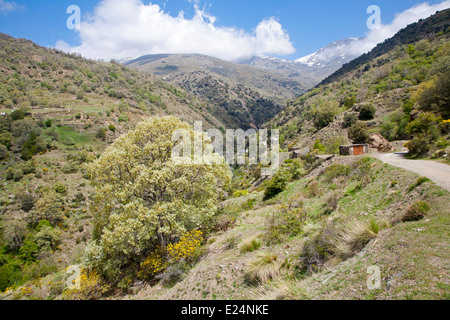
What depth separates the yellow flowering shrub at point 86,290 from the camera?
930 centimetres

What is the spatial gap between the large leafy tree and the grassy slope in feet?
7.04

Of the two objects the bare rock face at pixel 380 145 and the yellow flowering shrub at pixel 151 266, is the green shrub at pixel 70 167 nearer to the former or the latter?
the yellow flowering shrub at pixel 151 266

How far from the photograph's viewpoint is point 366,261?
14.8 ft

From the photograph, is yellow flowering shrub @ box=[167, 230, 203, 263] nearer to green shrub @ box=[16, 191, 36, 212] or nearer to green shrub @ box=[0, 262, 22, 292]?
green shrub @ box=[0, 262, 22, 292]

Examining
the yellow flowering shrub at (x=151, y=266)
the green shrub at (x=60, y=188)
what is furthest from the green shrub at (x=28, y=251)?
the yellow flowering shrub at (x=151, y=266)

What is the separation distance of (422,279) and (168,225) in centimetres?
889

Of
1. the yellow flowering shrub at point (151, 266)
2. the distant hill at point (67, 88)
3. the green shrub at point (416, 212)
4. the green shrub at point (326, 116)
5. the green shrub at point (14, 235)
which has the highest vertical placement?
the distant hill at point (67, 88)

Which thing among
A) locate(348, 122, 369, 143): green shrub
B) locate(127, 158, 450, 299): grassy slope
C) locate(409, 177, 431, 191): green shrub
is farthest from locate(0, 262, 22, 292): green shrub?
locate(348, 122, 369, 143): green shrub

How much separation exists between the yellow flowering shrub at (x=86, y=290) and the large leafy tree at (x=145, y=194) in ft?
1.97

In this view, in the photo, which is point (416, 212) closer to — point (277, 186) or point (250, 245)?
point (250, 245)

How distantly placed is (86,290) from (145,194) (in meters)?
4.78

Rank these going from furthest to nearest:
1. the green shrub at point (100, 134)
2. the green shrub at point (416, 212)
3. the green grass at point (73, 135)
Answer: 1. the green shrub at point (100, 134)
2. the green grass at point (73, 135)
3. the green shrub at point (416, 212)
